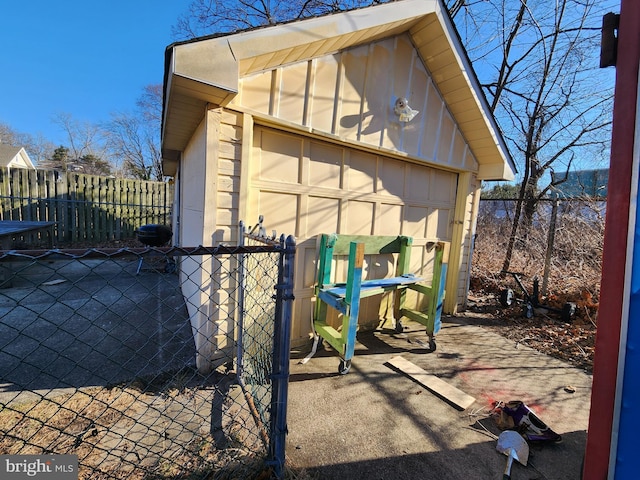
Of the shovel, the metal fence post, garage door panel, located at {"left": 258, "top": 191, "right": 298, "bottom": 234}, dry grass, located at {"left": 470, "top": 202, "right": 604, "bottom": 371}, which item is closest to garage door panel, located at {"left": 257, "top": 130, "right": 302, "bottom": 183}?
garage door panel, located at {"left": 258, "top": 191, "right": 298, "bottom": 234}

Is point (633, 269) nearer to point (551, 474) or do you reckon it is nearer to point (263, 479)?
point (551, 474)

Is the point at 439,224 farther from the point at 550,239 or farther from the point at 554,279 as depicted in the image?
the point at 554,279

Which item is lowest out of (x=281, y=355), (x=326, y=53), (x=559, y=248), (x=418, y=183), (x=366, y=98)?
(x=281, y=355)

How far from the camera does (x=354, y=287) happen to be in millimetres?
2719

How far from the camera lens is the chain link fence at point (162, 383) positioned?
64.4 inches

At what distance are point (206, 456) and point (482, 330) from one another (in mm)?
4060

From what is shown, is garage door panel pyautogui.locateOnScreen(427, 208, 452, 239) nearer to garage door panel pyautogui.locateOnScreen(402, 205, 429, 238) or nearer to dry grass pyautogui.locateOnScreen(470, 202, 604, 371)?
garage door panel pyautogui.locateOnScreen(402, 205, 429, 238)

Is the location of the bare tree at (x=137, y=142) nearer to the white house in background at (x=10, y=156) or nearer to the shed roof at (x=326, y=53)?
the white house in background at (x=10, y=156)

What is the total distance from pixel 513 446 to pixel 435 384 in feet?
2.77

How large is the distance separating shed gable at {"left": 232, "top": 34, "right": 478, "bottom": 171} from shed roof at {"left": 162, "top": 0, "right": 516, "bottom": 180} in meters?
0.11

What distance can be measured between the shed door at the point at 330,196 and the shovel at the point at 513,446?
207 cm

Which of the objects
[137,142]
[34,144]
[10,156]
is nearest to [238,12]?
[137,142]

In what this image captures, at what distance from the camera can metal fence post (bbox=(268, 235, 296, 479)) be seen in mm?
1585

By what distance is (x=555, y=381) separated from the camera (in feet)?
9.83
